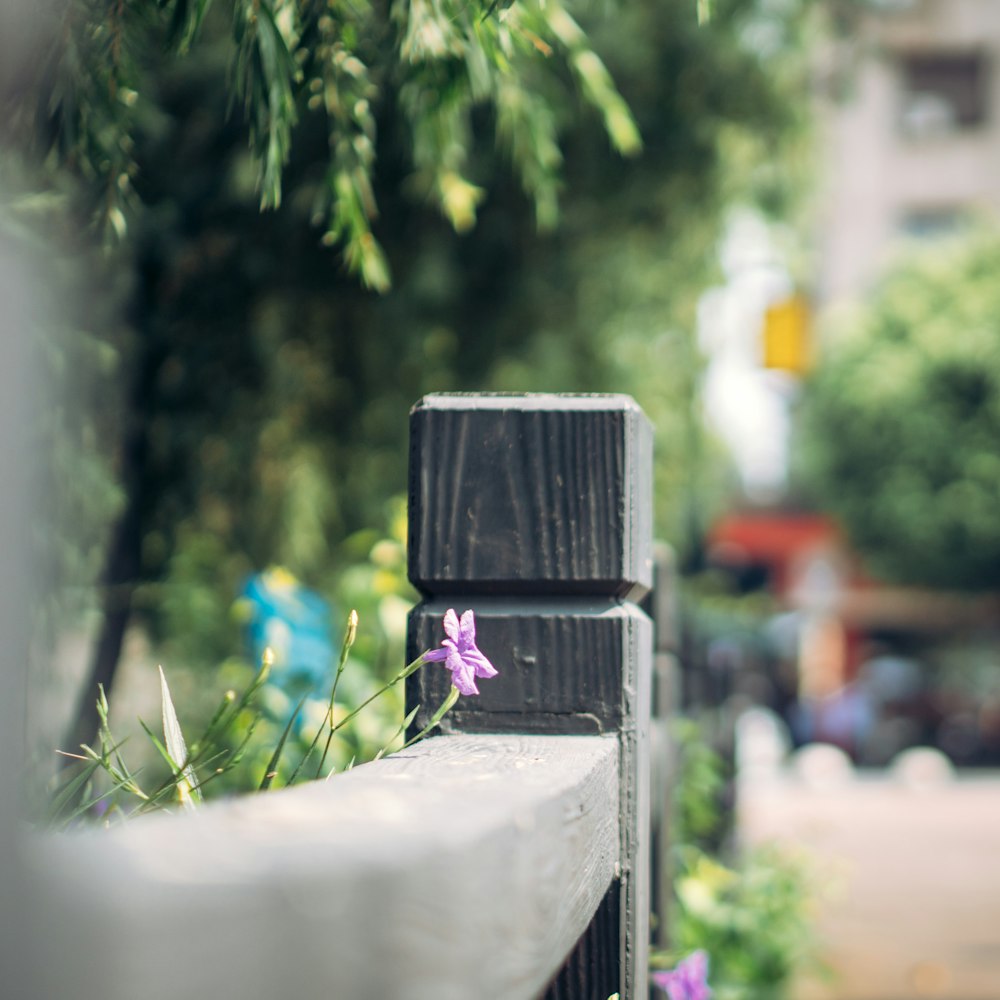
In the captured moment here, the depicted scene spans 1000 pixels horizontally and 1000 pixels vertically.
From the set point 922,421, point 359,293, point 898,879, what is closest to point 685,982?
point 359,293

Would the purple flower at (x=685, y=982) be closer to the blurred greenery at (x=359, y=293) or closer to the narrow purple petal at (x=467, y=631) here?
the narrow purple petal at (x=467, y=631)

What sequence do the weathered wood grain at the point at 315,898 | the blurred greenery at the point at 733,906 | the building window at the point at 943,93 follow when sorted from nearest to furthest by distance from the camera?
the weathered wood grain at the point at 315,898, the blurred greenery at the point at 733,906, the building window at the point at 943,93

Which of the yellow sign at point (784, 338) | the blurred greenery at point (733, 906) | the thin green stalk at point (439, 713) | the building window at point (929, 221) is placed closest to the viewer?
the thin green stalk at point (439, 713)

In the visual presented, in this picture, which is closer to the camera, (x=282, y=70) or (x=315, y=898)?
(x=315, y=898)

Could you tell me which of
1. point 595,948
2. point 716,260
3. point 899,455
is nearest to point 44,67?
point 595,948

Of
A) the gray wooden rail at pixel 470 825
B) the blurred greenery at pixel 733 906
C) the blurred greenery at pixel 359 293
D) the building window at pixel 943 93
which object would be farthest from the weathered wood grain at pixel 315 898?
the building window at pixel 943 93

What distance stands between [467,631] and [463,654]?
2 cm

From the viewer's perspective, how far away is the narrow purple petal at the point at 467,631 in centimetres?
101

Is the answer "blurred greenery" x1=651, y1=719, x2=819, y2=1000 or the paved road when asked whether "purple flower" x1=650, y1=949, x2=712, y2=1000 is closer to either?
"blurred greenery" x1=651, y1=719, x2=819, y2=1000

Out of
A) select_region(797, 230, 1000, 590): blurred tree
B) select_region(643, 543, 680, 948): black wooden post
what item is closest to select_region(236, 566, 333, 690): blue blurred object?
select_region(643, 543, 680, 948): black wooden post

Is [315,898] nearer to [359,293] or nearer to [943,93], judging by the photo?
[359,293]

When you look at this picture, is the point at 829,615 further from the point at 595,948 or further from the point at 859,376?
the point at 595,948

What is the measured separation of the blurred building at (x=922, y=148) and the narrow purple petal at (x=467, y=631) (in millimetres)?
26333

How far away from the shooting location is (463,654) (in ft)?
3.33
